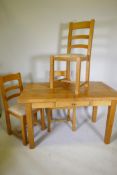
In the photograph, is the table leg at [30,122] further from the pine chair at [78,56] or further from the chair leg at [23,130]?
the pine chair at [78,56]

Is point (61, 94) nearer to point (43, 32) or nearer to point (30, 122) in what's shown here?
point (30, 122)

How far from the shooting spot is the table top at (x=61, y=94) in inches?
59.1

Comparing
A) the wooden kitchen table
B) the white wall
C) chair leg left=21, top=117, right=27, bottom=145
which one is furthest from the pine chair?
chair leg left=21, top=117, right=27, bottom=145

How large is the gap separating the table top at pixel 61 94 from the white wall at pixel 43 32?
23.1 inches

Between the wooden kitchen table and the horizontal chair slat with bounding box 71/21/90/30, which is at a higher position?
the horizontal chair slat with bounding box 71/21/90/30

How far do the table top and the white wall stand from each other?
59 cm

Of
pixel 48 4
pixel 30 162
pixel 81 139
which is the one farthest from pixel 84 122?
pixel 48 4

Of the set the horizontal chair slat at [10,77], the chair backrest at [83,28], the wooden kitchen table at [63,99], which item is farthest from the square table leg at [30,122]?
the chair backrest at [83,28]

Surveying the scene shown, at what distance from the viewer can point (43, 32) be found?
85.0 inches

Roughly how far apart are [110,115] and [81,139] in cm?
54

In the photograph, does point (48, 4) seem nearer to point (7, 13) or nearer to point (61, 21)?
point (61, 21)

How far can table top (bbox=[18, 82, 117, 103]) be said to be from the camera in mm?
1501

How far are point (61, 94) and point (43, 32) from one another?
111 cm

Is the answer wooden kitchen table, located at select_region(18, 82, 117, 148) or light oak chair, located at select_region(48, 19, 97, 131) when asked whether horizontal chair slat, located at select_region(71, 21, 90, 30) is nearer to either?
light oak chair, located at select_region(48, 19, 97, 131)
